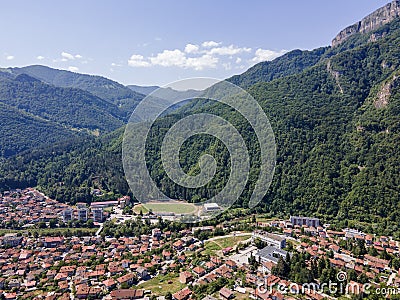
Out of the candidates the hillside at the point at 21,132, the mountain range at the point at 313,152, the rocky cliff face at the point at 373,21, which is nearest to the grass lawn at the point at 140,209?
the mountain range at the point at 313,152

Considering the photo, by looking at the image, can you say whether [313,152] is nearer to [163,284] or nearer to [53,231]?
[163,284]

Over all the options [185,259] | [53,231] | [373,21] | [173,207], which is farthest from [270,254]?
[373,21]

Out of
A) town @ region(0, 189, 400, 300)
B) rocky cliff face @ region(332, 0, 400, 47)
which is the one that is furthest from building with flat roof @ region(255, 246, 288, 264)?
rocky cliff face @ region(332, 0, 400, 47)

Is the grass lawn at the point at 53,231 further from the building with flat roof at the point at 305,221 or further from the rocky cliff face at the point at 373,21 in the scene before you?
the rocky cliff face at the point at 373,21

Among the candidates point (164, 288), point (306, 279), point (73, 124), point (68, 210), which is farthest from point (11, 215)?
point (73, 124)

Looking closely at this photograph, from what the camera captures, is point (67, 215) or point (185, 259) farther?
point (67, 215)

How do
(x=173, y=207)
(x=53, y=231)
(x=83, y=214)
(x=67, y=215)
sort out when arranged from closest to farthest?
(x=53, y=231) < (x=67, y=215) < (x=83, y=214) < (x=173, y=207)
